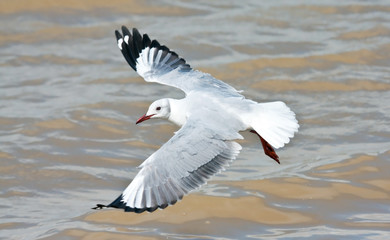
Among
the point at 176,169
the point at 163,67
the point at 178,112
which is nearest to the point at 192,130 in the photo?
the point at 176,169

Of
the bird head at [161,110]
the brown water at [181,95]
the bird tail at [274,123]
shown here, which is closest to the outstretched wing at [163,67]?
the bird head at [161,110]

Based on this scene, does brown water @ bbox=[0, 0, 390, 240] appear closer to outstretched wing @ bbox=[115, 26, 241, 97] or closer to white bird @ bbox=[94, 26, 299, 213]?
white bird @ bbox=[94, 26, 299, 213]

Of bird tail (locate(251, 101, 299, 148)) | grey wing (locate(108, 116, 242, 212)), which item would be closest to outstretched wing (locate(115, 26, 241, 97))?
bird tail (locate(251, 101, 299, 148))

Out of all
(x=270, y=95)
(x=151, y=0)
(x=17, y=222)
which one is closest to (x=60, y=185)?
(x=17, y=222)

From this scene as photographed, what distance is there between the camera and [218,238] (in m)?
5.96

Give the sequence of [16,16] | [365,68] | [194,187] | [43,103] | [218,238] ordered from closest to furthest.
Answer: [194,187] < [218,238] < [43,103] < [365,68] < [16,16]

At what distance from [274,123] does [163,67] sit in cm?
157

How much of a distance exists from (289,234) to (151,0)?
6293 mm

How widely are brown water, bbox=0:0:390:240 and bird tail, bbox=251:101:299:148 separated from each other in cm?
75

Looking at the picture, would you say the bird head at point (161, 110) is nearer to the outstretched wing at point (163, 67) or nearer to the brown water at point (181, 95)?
the outstretched wing at point (163, 67)

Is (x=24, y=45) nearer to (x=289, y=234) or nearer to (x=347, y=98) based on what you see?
(x=347, y=98)

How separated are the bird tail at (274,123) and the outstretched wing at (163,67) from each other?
1.63 ft

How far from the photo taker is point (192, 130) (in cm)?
572

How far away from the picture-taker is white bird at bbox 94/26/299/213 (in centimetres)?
536
